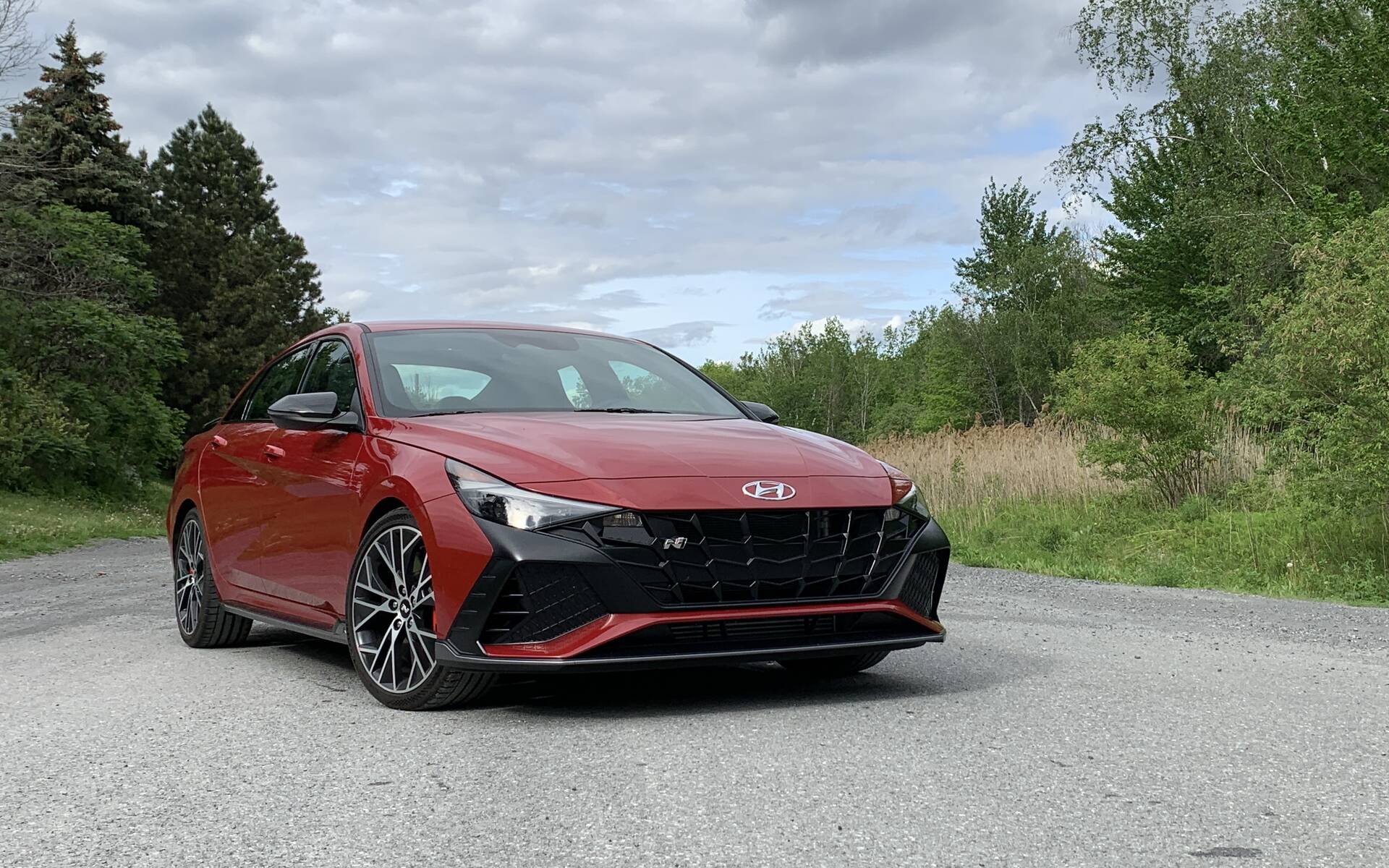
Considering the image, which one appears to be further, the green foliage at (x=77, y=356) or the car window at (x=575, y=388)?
the green foliage at (x=77, y=356)

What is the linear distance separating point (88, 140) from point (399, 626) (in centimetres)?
4551

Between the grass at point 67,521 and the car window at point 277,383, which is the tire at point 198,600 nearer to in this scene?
the car window at point 277,383

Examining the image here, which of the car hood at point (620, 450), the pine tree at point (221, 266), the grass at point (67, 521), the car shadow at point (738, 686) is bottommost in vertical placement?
the grass at point (67, 521)

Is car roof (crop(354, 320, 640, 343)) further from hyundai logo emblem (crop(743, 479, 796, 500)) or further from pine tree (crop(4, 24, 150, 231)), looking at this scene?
pine tree (crop(4, 24, 150, 231))

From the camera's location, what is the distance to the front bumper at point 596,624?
15.2 feet

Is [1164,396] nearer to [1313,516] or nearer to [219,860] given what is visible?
[1313,516]

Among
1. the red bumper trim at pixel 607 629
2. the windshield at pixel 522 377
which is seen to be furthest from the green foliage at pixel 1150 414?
the red bumper trim at pixel 607 629

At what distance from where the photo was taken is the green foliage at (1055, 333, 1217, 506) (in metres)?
18.8

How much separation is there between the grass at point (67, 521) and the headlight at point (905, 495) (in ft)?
49.5

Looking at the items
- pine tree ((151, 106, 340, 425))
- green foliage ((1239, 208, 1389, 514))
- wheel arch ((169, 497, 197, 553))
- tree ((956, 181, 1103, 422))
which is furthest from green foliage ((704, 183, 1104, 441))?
wheel arch ((169, 497, 197, 553))

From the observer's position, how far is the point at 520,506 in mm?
4688

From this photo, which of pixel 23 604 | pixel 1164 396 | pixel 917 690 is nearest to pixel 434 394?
pixel 917 690

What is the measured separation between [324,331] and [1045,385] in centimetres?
6710

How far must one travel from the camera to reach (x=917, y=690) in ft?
18.1
